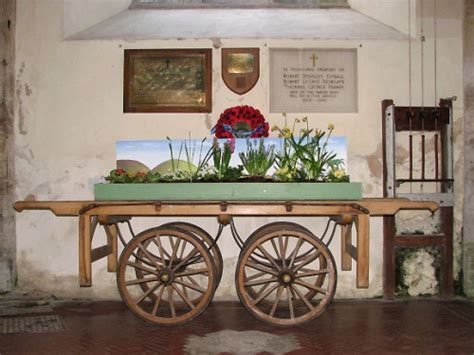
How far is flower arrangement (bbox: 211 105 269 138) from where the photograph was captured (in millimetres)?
4883

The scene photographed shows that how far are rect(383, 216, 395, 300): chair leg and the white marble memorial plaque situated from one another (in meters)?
1.23

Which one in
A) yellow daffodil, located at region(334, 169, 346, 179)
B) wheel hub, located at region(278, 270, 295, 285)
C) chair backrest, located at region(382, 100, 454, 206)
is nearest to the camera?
wheel hub, located at region(278, 270, 295, 285)

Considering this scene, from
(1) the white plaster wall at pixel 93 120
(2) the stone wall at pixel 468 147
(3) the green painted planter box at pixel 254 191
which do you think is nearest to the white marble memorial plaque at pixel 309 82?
(1) the white plaster wall at pixel 93 120

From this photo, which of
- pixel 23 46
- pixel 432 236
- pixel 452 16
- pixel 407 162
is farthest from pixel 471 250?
pixel 23 46

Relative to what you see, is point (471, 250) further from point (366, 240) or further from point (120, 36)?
point (120, 36)

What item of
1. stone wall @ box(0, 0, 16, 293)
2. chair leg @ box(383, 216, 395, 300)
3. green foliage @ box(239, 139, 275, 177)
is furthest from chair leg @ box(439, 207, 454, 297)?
stone wall @ box(0, 0, 16, 293)

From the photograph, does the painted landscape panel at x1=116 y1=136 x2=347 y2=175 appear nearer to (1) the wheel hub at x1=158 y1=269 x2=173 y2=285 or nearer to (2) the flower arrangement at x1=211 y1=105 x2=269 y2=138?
(2) the flower arrangement at x1=211 y1=105 x2=269 y2=138

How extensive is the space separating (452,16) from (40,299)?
5.06m

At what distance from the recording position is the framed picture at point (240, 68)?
217 inches

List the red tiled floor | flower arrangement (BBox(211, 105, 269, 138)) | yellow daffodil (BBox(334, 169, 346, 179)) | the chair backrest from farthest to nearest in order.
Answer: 1. the chair backrest
2. flower arrangement (BBox(211, 105, 269, 138))
3. yellow daffodil (BBox(334, 169, 346, 179))
4. the red tiled floor

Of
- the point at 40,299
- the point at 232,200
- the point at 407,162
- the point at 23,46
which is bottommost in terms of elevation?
the point at 40,299

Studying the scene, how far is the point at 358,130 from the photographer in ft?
18.2

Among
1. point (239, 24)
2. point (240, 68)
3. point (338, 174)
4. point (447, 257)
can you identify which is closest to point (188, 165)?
point (240, 68)

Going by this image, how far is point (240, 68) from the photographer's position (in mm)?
5531
